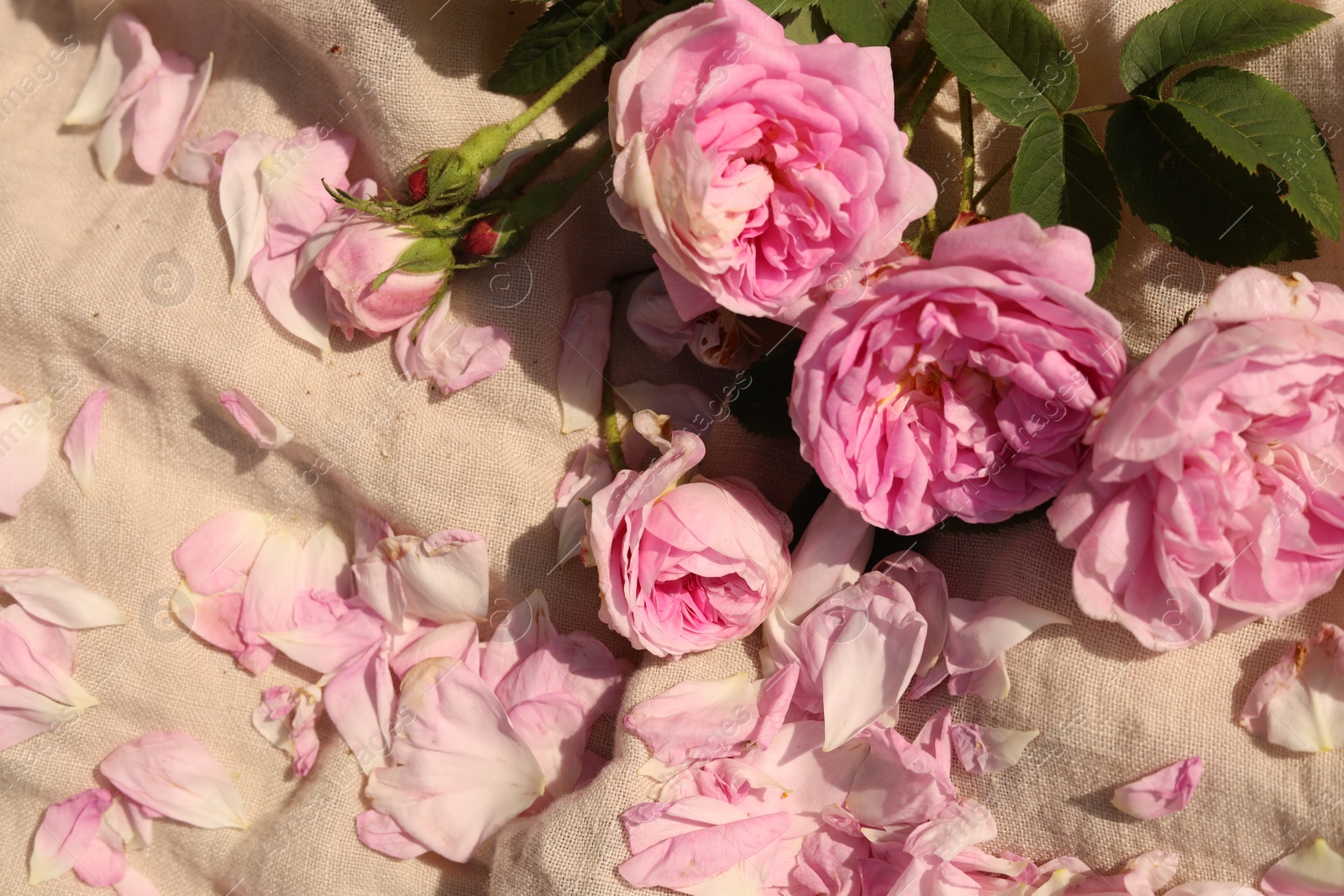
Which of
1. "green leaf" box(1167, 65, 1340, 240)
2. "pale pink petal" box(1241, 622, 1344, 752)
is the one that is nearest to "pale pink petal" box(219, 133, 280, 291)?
"green leaf" box(1167, 65, 1340, 240)

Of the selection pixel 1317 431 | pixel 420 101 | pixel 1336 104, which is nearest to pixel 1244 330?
pixel 1317 431

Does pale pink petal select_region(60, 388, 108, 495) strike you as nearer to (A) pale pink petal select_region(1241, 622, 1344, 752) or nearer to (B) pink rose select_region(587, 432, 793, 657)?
(B) pink rose select_region(587, 432, 793, 657)

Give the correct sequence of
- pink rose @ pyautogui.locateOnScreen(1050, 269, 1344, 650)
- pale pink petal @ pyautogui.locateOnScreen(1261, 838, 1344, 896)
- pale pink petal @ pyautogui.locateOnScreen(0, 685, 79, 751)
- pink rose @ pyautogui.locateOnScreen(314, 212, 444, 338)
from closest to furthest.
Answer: pink rose @ pyautogui.locateOnScreen(1050, 269, 1344, 650), pale pink petal @ pyautogui.locateOnScreen(1261, 838, 1344, 896), pink rose @ pyautogui.locateOnScreen(314, 212, 444, 338), pale pink petal @ pyautogui.locateOnScreen(0, 685, 79, 751)

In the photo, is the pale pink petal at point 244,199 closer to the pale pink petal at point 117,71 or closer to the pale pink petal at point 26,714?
the pale pink petal at point 117,71

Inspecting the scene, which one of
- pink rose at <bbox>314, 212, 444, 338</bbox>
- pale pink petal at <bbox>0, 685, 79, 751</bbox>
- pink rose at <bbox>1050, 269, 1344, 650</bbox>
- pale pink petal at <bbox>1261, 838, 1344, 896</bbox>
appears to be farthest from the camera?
pale pink petal at <bbox>0, 685, 79, 751</bbox>

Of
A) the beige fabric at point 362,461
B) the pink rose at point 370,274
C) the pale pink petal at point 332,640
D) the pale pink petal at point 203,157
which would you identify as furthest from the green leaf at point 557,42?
the pale pink petal at point 332,640
